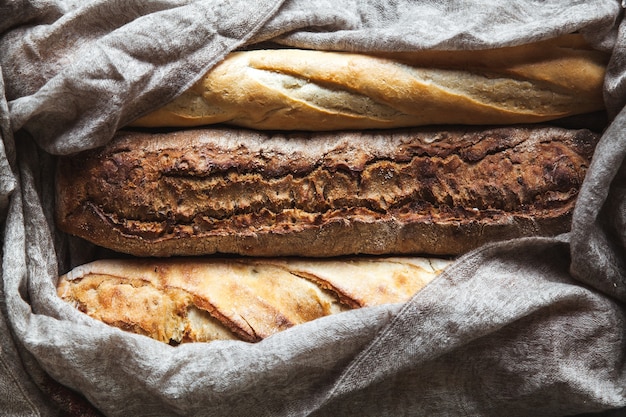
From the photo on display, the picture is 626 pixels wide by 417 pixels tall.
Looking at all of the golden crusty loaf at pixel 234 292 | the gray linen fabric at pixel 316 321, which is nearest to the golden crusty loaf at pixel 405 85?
the gray linen fabric at pixel 316 321

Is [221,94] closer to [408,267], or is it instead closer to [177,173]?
[177,173]

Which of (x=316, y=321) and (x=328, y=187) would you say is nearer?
(x=316, y=321)

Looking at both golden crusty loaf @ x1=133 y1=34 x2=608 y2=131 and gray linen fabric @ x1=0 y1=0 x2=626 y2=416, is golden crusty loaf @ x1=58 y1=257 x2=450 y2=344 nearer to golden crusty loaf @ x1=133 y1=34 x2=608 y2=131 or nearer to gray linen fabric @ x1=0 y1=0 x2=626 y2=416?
gray linen fabric @ x1=0 y1=0 x2=626 y2=416

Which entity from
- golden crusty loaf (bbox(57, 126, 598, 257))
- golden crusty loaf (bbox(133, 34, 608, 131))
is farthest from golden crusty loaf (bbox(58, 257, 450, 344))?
golden crusty loaf (bbox(133, 34, 608, 131))

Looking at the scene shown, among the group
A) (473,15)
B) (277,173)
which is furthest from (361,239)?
(473,15)

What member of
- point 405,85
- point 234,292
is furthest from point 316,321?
point 405,85

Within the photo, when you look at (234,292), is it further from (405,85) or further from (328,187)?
(405,85)

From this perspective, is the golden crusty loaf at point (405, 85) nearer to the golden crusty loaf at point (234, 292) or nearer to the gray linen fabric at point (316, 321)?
the gray linen fabric at point (316, 321)
